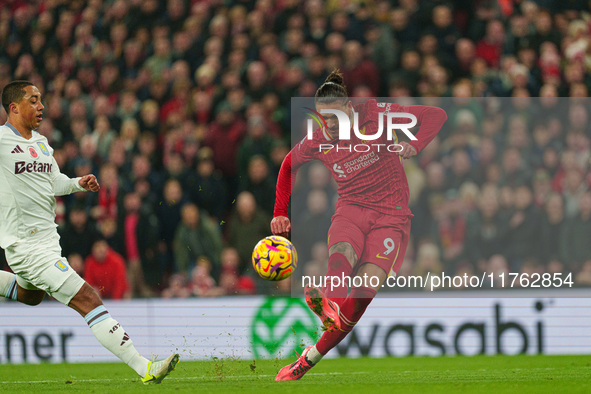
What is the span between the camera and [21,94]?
253 inches

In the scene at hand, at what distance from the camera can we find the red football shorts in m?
6.74

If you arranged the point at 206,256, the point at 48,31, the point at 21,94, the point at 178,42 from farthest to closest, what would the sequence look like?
the point at 48,31, the point at 178,42, the point at 206,256, the point at 21,94

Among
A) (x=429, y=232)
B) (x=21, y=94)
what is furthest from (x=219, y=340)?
(x=21, y=94)

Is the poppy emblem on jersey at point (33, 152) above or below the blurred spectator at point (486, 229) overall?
above

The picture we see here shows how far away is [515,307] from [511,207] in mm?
1128

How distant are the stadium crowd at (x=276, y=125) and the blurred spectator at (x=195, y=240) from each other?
0.07 feet

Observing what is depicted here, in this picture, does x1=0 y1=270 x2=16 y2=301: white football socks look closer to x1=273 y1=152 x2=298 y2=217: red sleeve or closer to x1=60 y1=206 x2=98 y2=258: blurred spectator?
x1=273 y1=152 x2=298 y2=217: red sleeve

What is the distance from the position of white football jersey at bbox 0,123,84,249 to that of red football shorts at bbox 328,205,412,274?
2319 millimetres

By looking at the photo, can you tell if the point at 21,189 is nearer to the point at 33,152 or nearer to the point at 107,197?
the point at 33,152

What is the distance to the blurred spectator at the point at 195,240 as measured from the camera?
9.32 metres

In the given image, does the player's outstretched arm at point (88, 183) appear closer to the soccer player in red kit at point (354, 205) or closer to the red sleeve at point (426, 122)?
the soccer player in red kit at point (354, 205)

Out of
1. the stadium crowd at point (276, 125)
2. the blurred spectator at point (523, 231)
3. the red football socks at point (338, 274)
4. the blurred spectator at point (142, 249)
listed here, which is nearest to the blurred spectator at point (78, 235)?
the stadium crowd at point (276, 125)

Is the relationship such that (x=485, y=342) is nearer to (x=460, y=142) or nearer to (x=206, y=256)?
(x=460, y=142)

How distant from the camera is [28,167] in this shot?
6.30 m
